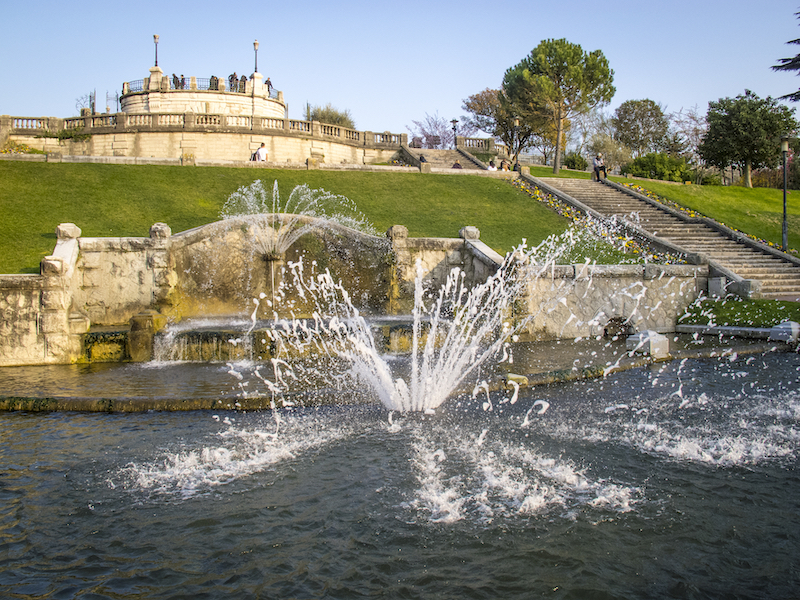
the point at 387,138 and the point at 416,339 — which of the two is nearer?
the point at 416,339

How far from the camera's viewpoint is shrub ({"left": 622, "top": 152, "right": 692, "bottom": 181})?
39.2 meters

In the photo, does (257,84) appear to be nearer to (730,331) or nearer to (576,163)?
(576,163)

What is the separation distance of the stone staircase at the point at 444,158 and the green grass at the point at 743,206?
347 inches

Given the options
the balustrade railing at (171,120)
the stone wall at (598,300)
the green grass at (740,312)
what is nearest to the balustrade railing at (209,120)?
the balustrade railing at (171,120)

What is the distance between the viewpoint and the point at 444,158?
35.4m

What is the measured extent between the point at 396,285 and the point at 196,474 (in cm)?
903

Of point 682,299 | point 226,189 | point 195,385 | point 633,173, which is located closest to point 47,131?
point 226,189

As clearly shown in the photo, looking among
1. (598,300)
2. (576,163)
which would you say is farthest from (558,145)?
(598,300)

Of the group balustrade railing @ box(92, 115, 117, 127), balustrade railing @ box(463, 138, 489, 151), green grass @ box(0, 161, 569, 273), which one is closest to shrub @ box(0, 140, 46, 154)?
balustrade railing @ box(92, 115, 117, 127)

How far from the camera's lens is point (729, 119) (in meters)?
37.7

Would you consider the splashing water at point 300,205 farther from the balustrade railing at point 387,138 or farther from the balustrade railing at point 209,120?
the balustrade railing at point 387,138

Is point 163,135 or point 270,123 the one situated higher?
point 270,123

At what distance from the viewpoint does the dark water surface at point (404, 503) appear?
3.72 m

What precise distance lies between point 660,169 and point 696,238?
20.8m
